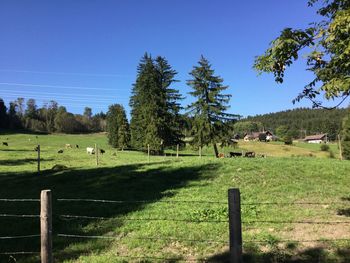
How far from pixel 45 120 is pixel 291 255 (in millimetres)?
145030

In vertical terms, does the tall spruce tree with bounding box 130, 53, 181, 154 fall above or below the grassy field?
above

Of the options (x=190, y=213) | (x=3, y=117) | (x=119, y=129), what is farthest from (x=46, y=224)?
(x=3, y=117)

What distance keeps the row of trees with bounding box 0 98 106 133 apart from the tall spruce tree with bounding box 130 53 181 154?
228 feet

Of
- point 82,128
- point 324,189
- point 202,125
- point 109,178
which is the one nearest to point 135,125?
point 202,125

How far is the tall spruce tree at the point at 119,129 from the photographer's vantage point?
2842 inches

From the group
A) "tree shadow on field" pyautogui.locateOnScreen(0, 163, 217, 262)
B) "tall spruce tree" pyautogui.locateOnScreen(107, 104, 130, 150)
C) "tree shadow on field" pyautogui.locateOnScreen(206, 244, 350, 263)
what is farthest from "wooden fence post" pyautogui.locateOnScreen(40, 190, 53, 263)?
"tall spruce tree" pyautogui.locateOnScreen(107, 104, 130, 150)

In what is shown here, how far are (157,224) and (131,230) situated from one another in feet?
→ 2.21

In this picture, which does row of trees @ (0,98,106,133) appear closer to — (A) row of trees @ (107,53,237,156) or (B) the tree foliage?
(A) row of trees @ (107,53,237,156)

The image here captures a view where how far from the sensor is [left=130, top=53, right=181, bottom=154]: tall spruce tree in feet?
179

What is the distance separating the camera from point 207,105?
50250mm

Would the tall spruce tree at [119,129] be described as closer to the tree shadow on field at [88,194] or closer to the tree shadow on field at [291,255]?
the tree shadow on field at [88,194]

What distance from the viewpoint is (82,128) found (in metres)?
138

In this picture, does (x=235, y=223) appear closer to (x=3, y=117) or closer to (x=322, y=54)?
(x=322, y=54)

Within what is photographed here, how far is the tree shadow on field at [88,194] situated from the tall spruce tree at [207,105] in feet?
97.6
